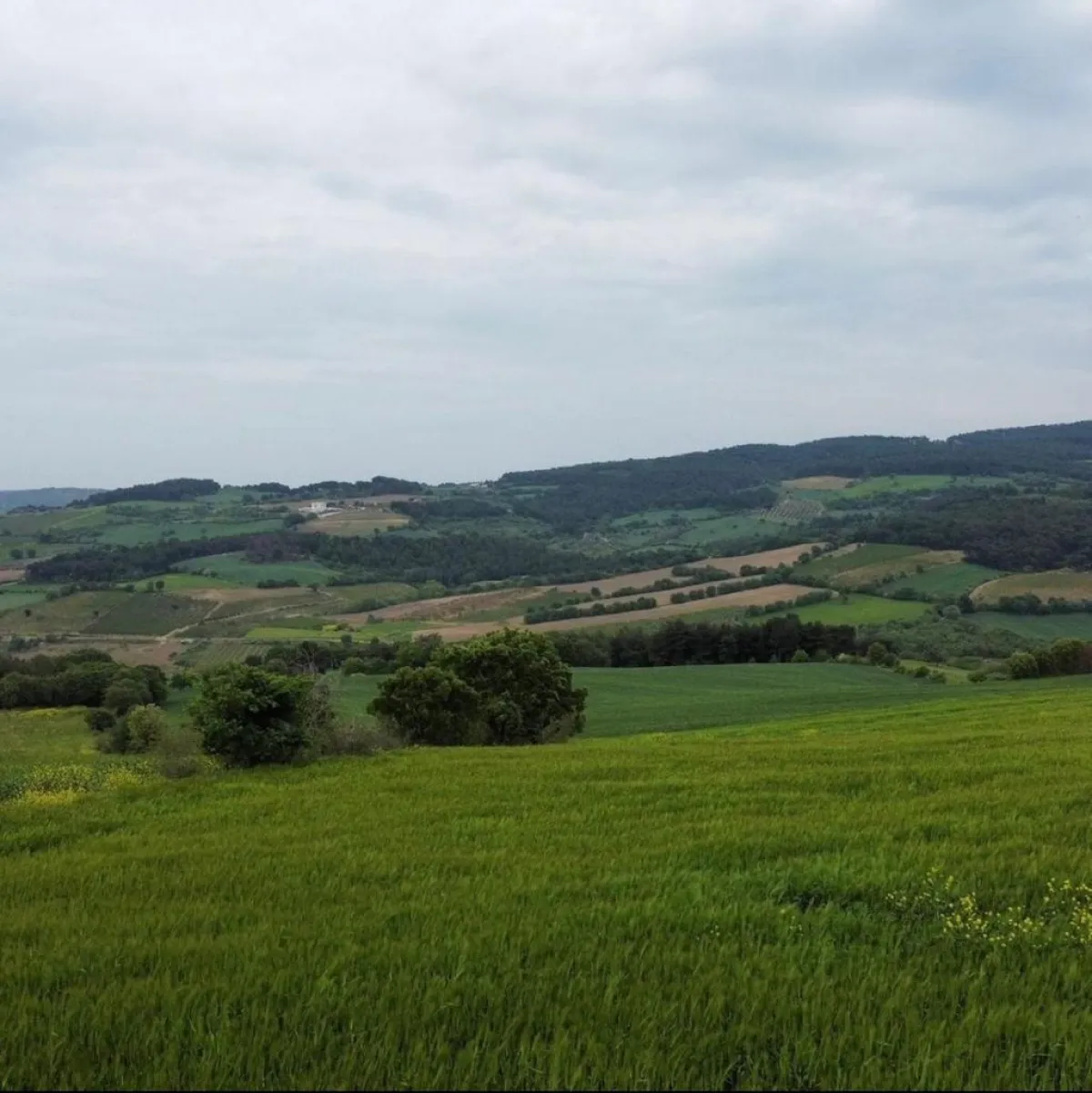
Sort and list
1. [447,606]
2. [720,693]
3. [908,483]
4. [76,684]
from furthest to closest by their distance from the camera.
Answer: [908,483], [447,606], [76,684], [720,693]

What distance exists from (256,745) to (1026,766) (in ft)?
45.0

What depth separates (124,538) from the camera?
15250 cm

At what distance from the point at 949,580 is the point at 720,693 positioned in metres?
55.5

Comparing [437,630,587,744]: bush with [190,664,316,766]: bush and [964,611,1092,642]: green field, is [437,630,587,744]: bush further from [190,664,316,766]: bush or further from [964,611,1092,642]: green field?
[964,611,1092,642]: green field

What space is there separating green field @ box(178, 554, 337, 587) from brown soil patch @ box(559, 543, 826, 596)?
36962mm

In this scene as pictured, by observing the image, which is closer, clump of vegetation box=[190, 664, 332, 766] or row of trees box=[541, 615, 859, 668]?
clump of vegetation box=[190, 664, 332, 766]

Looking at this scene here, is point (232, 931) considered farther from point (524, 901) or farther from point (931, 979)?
point (931, 979)

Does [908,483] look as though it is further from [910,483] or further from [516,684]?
[516,684]

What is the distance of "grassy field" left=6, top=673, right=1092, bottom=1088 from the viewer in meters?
4.75

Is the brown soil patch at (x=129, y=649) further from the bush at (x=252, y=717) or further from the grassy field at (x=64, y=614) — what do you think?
the bush at (x=252, y=717)

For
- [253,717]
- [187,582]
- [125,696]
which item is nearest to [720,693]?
[125,696]

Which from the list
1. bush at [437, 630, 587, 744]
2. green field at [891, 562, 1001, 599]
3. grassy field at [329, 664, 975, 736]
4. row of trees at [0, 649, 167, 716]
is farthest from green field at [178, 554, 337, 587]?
bush at [437, 630, 587, 744]

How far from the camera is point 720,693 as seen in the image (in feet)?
199

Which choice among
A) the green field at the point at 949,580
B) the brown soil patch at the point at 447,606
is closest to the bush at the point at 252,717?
the brown soil patch at the point at 447,606
